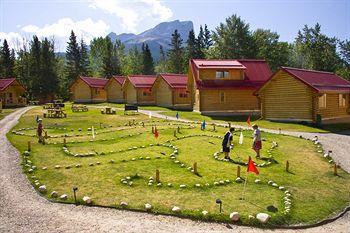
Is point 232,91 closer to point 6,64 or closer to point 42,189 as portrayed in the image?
point 42,189

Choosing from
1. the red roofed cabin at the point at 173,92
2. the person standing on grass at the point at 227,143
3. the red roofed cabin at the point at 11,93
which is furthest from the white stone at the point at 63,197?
the red roofed cabin at the point at 11,93

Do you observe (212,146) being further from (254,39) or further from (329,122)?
(254,39)

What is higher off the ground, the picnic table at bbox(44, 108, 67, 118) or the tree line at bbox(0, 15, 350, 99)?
the tree line at bbox(0, 15, 350, 99)

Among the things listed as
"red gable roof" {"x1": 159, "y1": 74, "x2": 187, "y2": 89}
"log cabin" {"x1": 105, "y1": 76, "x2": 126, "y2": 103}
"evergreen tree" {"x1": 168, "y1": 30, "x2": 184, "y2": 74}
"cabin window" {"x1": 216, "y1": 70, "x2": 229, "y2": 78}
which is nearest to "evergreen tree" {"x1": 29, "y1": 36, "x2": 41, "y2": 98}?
"log cabin" {"x1": 105, "y1": 76, "x2": 126, "y2": 103}

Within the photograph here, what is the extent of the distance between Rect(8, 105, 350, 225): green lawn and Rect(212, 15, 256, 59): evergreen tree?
198ft

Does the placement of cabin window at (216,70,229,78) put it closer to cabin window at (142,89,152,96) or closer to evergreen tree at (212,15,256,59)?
cabin window at (142,89,152,96)

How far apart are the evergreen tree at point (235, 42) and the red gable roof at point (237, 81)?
3207 centimetres

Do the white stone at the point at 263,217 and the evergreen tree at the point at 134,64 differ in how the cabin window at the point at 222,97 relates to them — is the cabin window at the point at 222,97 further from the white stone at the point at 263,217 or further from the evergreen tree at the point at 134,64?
the evergreen tree at the point at 134,64

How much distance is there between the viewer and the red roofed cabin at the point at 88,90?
72.3m

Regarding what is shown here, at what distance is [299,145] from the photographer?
78.2ft

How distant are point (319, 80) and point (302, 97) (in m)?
4.25

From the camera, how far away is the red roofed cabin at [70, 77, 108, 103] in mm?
72312

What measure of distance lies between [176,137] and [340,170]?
11930mm

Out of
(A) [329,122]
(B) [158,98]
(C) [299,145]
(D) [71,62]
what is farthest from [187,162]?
(D) [71,62]
